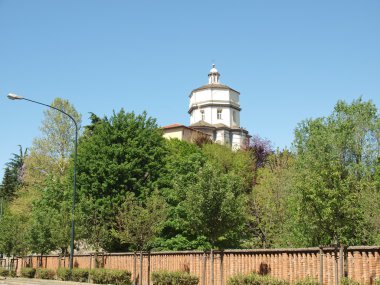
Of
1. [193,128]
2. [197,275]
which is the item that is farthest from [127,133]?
[193,128]

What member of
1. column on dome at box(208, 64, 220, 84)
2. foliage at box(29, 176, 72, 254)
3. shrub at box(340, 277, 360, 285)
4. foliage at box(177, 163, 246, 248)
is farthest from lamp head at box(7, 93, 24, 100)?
column on dome at box(208, 64, 220, 84)

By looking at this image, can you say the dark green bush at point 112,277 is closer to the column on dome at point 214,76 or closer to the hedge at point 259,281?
the hedge at point 259,281

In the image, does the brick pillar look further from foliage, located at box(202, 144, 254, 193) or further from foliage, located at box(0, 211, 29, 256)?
foliage, located at box(202, 144, 254, 193)

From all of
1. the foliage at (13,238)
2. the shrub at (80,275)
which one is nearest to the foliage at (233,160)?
the foliage at (13,238)

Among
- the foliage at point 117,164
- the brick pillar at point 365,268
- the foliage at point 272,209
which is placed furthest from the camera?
the foliage at point 117,164

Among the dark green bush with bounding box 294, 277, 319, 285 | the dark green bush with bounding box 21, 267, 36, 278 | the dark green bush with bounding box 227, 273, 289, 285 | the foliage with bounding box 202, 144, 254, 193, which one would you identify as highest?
the foliage with bounding box 202, 144, 254, 193

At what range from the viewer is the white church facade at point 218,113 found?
90375 mm

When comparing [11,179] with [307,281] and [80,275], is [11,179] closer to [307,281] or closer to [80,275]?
[80,275]

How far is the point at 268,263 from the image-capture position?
1928 cm

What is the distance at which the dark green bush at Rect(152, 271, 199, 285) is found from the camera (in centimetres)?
2145

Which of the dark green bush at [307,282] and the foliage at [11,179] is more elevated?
the foliage at [11,179]

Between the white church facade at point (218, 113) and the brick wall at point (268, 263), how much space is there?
6238 centimetres

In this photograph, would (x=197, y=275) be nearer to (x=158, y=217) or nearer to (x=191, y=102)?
(x=158, y=217)

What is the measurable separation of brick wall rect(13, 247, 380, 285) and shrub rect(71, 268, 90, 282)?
82.3 inches
